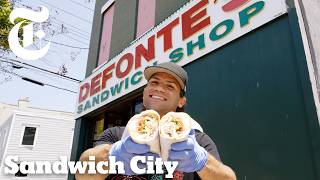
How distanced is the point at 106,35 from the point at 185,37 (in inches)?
176

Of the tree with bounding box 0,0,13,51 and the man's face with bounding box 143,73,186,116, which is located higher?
the tree with bounding box 0,0,13,51

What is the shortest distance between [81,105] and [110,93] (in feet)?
6.34

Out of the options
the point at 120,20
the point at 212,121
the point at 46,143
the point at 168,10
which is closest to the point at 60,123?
the point at 46,143

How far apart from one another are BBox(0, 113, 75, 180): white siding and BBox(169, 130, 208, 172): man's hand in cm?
2128

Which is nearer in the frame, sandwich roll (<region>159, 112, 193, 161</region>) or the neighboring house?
sandwich roll (<region>159, 112, 193, 161</region>)

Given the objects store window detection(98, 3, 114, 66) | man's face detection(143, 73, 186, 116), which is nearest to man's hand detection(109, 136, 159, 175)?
man's face detection(143, 73, 186, 116)

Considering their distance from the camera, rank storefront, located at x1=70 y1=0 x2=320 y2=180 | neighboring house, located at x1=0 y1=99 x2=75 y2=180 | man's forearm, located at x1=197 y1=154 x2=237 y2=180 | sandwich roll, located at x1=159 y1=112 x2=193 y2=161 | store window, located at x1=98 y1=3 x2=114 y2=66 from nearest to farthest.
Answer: sandwich roll, located at x1=159 y1=112 x2=193 y2=161, man's forearm, located at x1=197 y1=154 x2=237 y2=180, storefront, located at x1=70 y1=0 x2=320 y2=180, store window, located at x1=98 y1=3 x2=114 y2=66, neighboring house, located at x1=0 y1=99 x2=75 y2=180

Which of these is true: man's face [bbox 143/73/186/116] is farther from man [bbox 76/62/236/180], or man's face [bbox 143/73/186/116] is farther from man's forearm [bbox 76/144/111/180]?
man's forearm [bbox 76/144/111/180]

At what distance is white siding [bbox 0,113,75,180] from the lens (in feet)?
69.1

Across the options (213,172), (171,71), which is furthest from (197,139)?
(171,71)

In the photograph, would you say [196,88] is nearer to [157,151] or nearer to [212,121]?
[212,121]

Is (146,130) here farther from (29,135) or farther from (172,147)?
(29,135)

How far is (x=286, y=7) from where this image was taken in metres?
3.43

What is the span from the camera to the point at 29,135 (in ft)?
71.7
